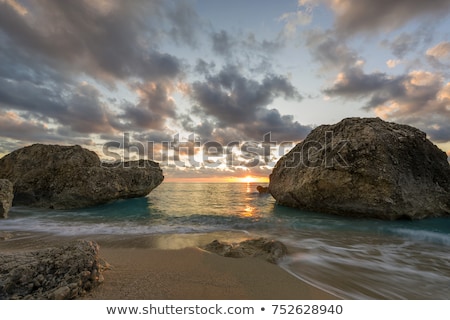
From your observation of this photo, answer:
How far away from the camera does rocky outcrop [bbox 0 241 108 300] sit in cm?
255

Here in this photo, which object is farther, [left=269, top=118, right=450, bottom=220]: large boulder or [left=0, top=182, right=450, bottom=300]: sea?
[left=269, top=118, right=450, bottom=220]: large boulder

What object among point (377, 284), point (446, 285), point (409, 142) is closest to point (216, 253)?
point (377, 284)

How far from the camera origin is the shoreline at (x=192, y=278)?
2918 millimetres

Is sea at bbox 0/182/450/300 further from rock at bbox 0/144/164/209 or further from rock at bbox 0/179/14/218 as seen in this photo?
rock at bbox 0/144/164/209

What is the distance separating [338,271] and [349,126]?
28.7 feet

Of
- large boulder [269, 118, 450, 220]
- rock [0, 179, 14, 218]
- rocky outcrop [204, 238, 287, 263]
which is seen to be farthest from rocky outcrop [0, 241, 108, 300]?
large boulder [269, 118, 450, 220]

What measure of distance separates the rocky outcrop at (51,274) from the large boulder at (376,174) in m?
9.75

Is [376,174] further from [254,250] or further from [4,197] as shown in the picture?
[4,197]

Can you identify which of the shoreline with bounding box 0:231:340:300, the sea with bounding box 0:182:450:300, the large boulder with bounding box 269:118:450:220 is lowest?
the sea with bounding box 0:182:450:300

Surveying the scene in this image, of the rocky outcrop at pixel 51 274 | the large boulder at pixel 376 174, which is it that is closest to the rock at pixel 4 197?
the rocky outcrop at pixel 51 274

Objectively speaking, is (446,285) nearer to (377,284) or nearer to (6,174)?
(377,284)

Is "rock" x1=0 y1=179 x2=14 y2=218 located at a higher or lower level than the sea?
higher

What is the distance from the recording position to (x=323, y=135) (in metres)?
12.4

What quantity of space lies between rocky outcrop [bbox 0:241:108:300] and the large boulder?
9750 millimetres
